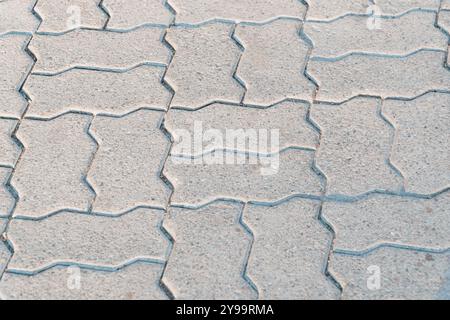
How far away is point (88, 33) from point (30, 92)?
1.42 ft

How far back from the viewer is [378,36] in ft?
12.3

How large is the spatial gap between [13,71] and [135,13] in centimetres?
63

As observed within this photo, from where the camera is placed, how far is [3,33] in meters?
3.87

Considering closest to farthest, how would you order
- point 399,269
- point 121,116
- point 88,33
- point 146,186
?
point 399,269
point 146,186
point 121,116
point 88,33

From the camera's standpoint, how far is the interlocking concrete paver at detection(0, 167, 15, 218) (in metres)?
3.19

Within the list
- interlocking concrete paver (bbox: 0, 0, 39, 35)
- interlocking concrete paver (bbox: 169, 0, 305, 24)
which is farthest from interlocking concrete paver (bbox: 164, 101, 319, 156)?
interlocking concrete paver (bbox: 0, 0, 39, 35)

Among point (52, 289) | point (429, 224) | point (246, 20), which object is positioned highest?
point (246, 20)

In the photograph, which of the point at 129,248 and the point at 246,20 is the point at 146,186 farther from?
the point at 246,20

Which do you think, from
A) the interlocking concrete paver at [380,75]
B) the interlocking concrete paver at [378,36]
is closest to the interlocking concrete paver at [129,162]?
the interlocking concrete paver at [380,75]

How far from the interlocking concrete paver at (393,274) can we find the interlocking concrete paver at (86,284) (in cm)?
65

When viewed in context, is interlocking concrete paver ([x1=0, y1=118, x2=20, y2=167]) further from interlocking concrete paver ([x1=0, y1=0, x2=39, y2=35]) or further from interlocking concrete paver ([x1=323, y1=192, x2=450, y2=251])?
interlocking concrete paver ([x1=323, y1=192, x2=450, y2=251])

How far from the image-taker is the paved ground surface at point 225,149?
299cm

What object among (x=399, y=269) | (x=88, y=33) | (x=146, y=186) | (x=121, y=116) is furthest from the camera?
(x=88, y=33)

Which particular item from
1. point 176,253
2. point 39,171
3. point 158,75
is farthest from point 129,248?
point 158,75
